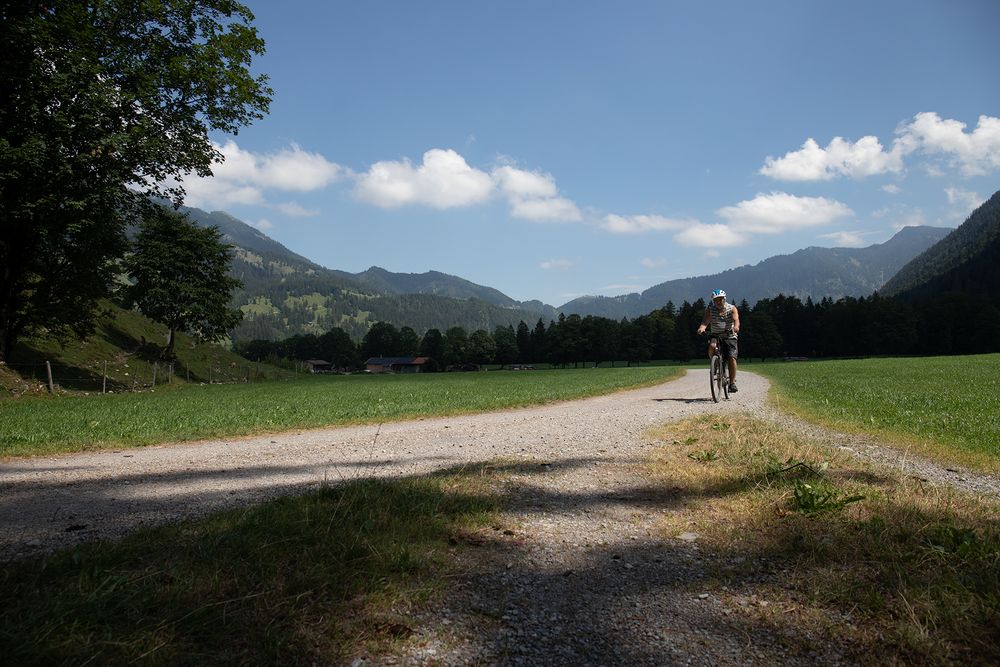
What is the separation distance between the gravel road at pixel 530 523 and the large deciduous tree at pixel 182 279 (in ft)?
147

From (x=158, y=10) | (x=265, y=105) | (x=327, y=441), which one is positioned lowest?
(x=327, y=441)

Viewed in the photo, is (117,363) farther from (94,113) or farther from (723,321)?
(723,321)

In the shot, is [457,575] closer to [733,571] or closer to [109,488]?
[733,571]

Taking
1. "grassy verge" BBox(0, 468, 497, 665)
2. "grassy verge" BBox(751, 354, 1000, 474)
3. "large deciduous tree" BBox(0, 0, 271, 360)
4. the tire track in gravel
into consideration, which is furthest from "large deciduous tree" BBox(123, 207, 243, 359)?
"grassy verge" BBox(0, 468, 497, 665)

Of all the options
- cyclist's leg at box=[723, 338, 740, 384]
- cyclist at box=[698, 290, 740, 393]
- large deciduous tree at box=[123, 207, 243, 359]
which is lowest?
cyclist's leg at box=[723, 338, 740, 384]

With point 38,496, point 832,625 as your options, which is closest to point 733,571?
point 832,625

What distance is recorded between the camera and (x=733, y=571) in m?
3.41

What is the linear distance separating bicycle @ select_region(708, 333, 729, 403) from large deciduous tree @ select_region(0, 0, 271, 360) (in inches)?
926

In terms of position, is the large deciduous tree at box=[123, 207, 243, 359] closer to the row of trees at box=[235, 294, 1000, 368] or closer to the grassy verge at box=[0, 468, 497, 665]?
the grassy verge at box=[0, 468, 497, 665]

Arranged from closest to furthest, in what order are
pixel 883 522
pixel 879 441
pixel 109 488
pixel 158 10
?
1. pixel 883 522
2. pixel 109 488
3. pixel 879 441
4. pixel 158 10

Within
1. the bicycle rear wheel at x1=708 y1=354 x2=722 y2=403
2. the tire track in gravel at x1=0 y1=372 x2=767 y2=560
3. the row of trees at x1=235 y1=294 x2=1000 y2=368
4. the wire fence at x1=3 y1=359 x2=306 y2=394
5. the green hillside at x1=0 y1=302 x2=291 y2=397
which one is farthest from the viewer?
the row of trees at x1=235 y1=294 x2=1000 y2=368

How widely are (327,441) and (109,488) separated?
4159 mm

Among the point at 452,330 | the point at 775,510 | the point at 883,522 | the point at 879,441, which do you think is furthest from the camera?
the point at 452,330

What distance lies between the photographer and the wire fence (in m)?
28.8
